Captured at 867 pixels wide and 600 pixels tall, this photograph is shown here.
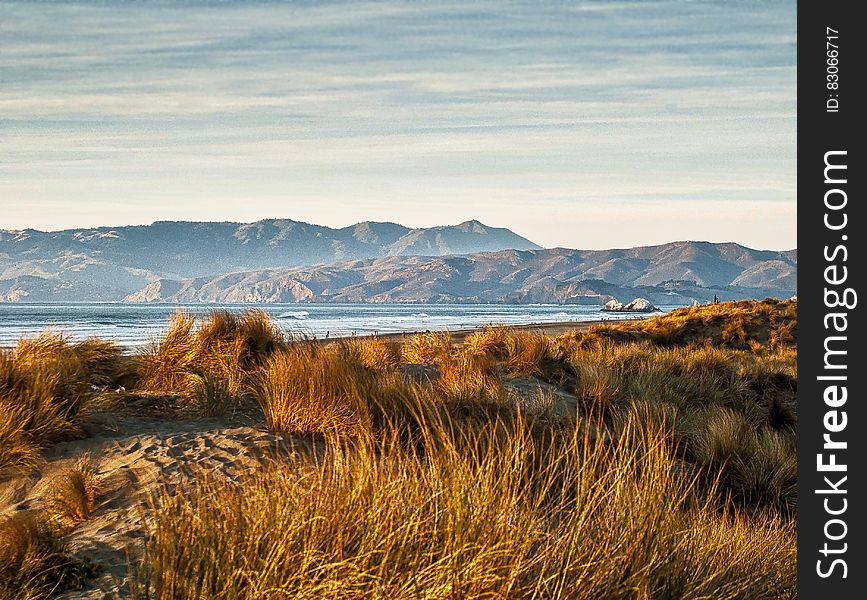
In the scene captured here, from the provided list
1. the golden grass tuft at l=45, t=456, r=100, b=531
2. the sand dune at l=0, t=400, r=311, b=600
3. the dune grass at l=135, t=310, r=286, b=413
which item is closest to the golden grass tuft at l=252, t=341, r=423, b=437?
the sand dune at l=0, t=400, r=311, b=600

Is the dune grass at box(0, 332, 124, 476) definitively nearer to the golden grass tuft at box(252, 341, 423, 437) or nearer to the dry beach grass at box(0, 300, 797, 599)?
the dry beach grass at box(0, 300, 797, 599)

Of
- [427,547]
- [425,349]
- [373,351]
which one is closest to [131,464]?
[427,547]

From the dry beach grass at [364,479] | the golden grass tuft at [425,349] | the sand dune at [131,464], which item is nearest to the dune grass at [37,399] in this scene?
the dry beach grass at [364,479]

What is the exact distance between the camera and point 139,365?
10508mm

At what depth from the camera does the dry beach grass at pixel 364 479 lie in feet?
11.4

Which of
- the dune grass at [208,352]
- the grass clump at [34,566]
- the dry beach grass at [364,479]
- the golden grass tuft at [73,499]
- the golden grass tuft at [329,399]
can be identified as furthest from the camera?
the dune grass at [208,352]

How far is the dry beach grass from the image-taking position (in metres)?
3.48

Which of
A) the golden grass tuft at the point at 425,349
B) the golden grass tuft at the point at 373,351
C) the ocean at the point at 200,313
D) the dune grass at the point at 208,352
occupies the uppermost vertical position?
the dune grass at the point at 208,352

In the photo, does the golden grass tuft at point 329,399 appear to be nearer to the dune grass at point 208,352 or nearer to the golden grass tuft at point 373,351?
the dune grass at point 208,352

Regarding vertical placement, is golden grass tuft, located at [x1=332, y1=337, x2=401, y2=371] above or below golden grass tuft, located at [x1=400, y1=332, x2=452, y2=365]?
above

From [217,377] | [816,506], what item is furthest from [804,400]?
[217,377]

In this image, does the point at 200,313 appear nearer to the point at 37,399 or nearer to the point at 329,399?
the point at 37,399

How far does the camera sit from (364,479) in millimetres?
3896

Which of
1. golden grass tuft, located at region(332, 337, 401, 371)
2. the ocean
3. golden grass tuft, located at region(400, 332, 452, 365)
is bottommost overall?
the ocean
